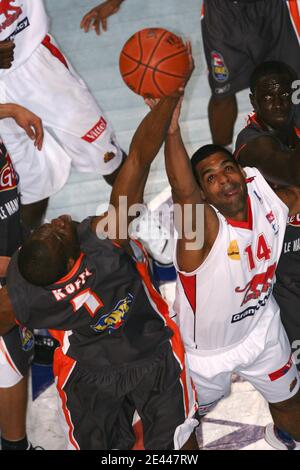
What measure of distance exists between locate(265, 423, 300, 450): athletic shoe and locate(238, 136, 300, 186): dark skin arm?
60.7 inches

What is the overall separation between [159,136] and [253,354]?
139 centimetres

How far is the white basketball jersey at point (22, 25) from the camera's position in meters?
5.68

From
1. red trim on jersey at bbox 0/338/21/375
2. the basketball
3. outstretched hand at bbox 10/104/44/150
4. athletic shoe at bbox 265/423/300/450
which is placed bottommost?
athletic shoe at bbox 265/423/300/450

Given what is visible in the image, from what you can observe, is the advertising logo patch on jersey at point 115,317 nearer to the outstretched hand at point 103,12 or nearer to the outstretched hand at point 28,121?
the outstretched hand at point 28,121

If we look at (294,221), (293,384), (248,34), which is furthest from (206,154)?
(248,34)

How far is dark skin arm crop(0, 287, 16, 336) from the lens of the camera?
4.30 metres

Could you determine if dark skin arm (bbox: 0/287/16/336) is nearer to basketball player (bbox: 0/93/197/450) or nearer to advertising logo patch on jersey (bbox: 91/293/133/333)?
basketball player (bbox: 0/93/197/450)

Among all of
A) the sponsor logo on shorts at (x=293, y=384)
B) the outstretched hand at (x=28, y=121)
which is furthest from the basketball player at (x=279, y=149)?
the outstretched hand at (x=28, y=121)

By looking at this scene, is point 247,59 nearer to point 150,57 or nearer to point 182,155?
point 150,57

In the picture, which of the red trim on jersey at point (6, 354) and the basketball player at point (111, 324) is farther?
the red trim on jersey at point (6, 354)

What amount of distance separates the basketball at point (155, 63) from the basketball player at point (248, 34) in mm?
1872

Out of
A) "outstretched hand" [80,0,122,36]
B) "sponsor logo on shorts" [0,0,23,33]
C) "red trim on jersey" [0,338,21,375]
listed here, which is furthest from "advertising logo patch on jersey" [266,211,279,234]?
"outstretched hand" [80,0,122,36]

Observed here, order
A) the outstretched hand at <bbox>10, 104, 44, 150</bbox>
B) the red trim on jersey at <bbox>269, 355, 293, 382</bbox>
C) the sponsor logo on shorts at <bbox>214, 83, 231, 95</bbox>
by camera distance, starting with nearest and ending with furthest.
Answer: the red trim on jersey at <bbox>269, 355, 293, 382</bbox> < the outstretched hand at <bbox>10, 104, 44, 150</bbox> < the sponsor logo on shorts at <bbox>214, 83, 231, 95</bbox>

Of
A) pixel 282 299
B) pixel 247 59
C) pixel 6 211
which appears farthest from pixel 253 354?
pixel 247 59
